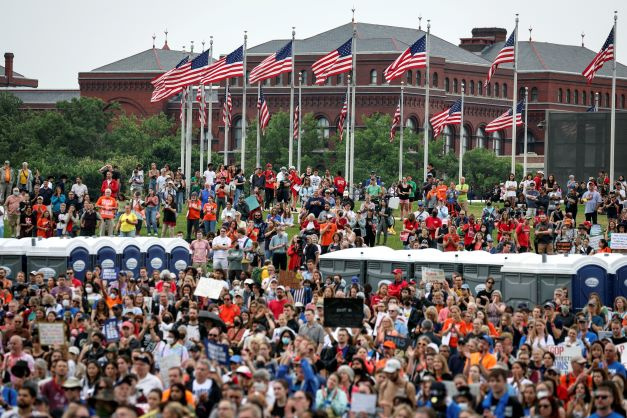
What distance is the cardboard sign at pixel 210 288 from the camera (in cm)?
2825

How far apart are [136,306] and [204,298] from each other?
3.03m

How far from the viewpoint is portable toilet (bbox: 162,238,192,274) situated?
37125 millimetres

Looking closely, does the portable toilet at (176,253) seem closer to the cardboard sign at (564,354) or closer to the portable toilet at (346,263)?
the portable toilet at (346,263)

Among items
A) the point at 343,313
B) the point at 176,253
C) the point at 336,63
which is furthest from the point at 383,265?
the point at 336,63

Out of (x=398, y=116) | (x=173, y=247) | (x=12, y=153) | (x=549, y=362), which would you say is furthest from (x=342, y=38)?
(x=549, y=362)

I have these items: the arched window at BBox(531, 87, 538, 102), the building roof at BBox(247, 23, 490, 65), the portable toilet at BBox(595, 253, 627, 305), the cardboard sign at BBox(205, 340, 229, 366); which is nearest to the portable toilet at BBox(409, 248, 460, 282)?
the portable toilet at BBox(595, 253, 627, 305)

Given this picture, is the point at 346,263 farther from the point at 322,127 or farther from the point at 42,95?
the point at 42,95

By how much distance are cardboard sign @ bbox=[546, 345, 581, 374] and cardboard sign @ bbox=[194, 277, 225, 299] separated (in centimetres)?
754

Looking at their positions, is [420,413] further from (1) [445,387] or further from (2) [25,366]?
(2) [25,366]

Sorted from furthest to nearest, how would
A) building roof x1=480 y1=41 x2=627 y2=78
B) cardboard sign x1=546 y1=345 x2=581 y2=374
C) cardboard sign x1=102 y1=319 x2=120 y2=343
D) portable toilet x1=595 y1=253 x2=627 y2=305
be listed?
building roof x1=480 y1=41 x2=627 y2=78 → portable toilet x1=595 y1=253 x2=627 y2=305 → cardboard sign x1=102 y1=319 x2=120 y2=343 → cardboard sign x1=546 y1=345 x2=581 y2=374

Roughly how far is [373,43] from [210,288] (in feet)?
275

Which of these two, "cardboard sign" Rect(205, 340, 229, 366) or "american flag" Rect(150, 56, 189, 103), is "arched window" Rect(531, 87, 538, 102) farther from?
"cardboard sign" Rect(205, 340, 229, 366)

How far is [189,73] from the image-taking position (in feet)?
176

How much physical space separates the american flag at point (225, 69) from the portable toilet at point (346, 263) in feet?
61.0
